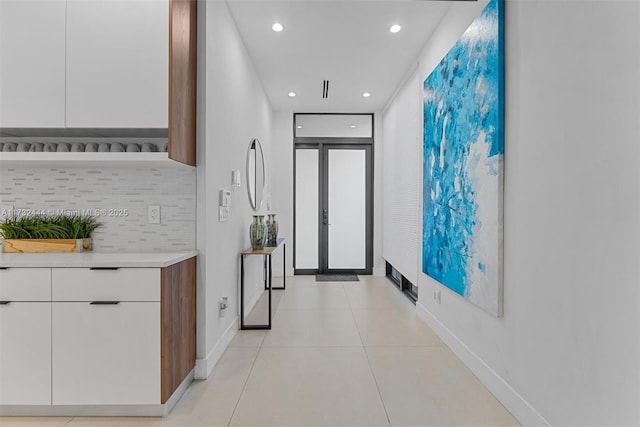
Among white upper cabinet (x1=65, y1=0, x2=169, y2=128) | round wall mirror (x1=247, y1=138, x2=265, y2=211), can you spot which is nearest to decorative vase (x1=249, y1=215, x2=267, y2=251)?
round wall mirror (x1=247, y1=138, x2=265, y2=211)

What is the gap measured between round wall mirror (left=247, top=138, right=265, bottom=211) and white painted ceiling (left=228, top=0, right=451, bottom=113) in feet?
3.14

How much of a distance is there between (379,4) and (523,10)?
1.38 metres

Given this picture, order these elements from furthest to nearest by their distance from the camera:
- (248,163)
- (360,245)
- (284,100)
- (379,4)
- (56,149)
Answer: (360,245)
(284,100)
(248,163)
(379,4)
(56,149)

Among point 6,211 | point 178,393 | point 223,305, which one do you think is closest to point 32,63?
point 6,211

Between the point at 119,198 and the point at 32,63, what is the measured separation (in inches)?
35.2

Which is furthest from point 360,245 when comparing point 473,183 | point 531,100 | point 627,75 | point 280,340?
point 627,75

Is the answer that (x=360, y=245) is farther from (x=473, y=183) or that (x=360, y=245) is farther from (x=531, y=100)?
(x=531, y=100)

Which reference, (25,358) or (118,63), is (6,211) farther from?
(118,63)

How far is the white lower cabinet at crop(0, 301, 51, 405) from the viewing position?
1930 mm

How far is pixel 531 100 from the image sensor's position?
6.22ft

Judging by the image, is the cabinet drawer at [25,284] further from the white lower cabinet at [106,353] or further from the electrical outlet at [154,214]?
the electrical outlet at [154,214]

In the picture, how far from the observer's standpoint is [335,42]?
3.68 m

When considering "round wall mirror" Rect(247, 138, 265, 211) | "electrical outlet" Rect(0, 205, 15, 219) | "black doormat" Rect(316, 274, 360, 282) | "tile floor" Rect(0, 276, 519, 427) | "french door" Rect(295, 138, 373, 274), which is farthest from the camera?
"french door" Rect(295, 138, 373, 274)

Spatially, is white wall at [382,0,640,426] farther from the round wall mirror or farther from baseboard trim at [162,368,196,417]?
the round wall mirror
